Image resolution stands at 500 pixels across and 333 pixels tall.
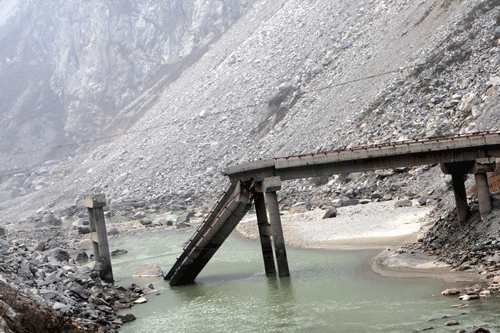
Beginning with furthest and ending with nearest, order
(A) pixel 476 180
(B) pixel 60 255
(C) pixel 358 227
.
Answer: (C) pixel 358 227 → (B) pixel 60 255 → (A) pixel 476 180

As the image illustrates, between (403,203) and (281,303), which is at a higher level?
(403,203)

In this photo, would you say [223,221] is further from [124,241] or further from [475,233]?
[124,241]

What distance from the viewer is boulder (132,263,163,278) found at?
97.7 feet

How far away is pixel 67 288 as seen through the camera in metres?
21.4

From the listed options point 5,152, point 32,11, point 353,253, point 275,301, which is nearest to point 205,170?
point 353,253

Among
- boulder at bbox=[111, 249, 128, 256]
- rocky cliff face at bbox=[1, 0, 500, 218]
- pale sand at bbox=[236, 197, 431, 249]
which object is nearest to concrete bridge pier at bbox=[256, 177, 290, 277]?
pale sand at bbox=[236, 197, 431, 249]

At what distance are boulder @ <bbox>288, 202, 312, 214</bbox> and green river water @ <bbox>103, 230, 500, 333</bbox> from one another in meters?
9.96

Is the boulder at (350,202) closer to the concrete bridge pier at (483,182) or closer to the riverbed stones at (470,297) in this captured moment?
the concrete bridge pier at (483,182)

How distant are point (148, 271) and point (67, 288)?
8807mm

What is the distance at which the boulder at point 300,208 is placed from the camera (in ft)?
135

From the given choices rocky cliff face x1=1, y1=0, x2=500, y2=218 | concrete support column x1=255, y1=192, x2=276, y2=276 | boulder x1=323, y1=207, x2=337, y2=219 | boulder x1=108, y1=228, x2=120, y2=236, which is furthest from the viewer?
boulder x1=108, y1=228, x2=120, y2=236

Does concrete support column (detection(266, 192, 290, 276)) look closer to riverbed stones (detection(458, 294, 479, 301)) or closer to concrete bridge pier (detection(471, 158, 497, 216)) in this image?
concrete bridge pier (detection(471, 158, 497, 216))

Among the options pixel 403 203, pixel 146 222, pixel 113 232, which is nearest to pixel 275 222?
pixel 403 203

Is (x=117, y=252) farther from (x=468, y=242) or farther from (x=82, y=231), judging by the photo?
(x=468, y=242)
